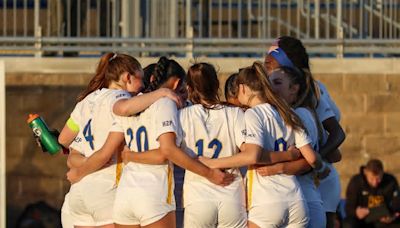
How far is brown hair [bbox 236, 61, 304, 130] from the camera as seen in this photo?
30.3 ft

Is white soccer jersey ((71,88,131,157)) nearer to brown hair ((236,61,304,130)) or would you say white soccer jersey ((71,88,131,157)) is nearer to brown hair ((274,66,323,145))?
brown hair ((236,61,304,130))

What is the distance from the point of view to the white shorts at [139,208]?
29.9 ft

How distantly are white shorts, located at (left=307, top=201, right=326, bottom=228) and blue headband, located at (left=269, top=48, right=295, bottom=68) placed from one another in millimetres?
966

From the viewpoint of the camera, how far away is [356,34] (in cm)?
1538

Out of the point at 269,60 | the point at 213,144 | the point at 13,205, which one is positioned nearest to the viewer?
the point at 213,144

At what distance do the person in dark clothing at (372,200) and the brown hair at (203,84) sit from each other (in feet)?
19.1

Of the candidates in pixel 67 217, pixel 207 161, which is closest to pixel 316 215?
pixel 207 161

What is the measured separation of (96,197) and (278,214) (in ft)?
4.40

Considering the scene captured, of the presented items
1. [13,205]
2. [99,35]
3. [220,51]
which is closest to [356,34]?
[220,51]

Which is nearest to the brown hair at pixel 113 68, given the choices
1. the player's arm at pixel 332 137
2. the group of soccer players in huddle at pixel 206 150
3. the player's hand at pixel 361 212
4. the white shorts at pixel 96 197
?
the group of soccer players in huddle at pixel 206 150

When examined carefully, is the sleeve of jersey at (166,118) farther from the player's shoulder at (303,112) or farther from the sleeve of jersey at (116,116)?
the player's shoulder at (303,112)

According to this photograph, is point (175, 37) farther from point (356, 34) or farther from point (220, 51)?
point (356, 34)

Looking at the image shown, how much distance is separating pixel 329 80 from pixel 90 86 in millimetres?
5155

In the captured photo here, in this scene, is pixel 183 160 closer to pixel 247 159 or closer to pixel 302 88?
pixel 247 159
